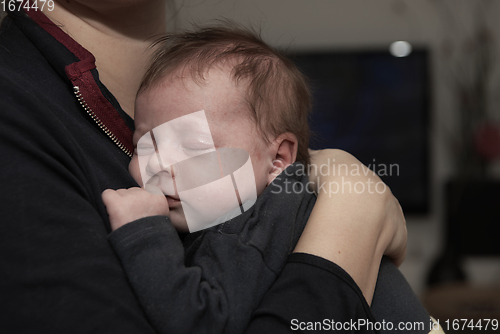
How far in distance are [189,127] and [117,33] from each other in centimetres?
28

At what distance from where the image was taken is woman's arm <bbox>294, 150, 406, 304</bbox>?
2.02ft

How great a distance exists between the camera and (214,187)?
733 millimetres

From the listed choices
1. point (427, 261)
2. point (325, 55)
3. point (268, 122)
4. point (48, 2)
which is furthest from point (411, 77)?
point (48, 2)

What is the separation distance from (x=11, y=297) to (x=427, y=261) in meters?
3.34

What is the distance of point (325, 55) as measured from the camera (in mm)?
3125

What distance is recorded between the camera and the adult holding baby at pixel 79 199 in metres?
0.45

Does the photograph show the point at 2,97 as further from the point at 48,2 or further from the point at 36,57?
the point at 48,2

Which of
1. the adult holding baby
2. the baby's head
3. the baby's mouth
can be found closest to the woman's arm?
the adult holding baby

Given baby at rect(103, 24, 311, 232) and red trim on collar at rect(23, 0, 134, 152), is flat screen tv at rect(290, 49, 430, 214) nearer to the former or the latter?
baby at rect(103, 24, 311, 232)

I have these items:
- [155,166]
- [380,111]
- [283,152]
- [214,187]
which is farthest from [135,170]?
[380,111]

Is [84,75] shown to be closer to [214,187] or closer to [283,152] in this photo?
[214,187]

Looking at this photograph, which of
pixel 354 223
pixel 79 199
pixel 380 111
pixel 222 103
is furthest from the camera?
pixel 380 111

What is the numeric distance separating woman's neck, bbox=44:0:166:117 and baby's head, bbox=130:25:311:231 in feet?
0.16

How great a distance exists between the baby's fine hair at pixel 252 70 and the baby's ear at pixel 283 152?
0.01 metres
